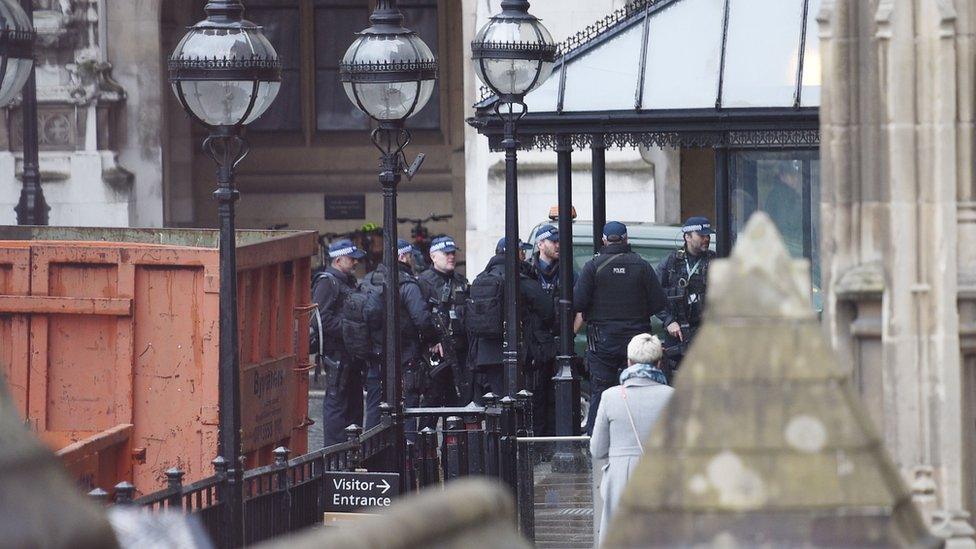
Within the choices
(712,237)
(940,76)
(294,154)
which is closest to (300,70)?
(294,154)

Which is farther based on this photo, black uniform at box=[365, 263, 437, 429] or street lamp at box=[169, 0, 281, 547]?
black uniform at box=[365, 263, 437, 429]

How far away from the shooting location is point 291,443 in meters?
13.5

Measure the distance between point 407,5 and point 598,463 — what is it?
19.7 m

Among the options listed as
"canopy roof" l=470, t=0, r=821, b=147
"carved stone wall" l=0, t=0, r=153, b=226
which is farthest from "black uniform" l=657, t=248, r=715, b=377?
"carved stone wall" l=0, t=0, r=153, b=226

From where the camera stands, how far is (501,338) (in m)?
15.6

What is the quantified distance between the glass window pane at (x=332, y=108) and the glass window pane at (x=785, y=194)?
15.4 m

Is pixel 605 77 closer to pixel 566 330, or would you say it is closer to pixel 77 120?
pixel 566 330

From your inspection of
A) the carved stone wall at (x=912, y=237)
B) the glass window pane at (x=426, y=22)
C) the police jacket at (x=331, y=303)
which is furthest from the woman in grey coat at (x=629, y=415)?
the glass window pane at (x=426, y=22)

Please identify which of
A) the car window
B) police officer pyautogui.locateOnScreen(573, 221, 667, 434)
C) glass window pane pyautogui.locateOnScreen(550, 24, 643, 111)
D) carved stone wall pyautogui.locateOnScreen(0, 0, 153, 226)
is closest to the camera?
police officer pyautogui.locateOnScreen(573, 221, 667, 434)

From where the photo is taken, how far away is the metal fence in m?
8.48

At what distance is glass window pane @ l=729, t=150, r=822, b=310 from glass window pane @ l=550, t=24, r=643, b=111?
1.06m

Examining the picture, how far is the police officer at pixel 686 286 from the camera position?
15.8 m

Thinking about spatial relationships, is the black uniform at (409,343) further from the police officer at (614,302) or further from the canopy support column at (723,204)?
the canopy support column at (723,204)

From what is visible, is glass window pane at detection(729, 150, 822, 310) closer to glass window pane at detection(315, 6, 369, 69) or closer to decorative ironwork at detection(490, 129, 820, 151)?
decorative ironwork at detection(490, 129, 820, 151)
